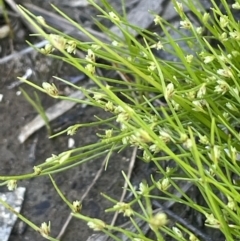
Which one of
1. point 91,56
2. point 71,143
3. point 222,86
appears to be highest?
point 91,56

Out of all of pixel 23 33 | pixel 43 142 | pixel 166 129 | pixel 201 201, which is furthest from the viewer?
pixel 23 33

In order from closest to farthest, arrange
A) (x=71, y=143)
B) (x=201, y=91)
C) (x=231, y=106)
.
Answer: (x=201, y=91) → (x=231, y=106) → (x=71, y=143)

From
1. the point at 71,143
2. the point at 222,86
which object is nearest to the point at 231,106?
the point at 222,86

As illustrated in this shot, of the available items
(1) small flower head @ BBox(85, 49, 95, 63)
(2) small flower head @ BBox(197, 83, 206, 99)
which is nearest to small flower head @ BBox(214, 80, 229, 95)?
(2) small flower head @ BBox(197, 83, 206, 99)

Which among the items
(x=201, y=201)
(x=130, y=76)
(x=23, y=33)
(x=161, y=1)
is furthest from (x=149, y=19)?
(x=201, y=201)

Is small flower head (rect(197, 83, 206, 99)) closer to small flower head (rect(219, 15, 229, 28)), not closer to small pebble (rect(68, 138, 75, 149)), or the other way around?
small flower head (rect(219, 15, 229, 28))

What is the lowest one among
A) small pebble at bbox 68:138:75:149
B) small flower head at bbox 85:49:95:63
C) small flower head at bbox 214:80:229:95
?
small pebble at bbox 68:138:75:149

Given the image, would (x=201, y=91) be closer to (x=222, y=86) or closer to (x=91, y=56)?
(x=222, y=86)

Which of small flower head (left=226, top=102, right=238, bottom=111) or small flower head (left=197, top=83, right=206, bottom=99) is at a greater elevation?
small flower head (left=197, top=83, right=206, bottom=99)

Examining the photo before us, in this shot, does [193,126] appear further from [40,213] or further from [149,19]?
[149,19]

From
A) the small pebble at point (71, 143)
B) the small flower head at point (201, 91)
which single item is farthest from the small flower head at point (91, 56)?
the small pebble at point (71, 143)

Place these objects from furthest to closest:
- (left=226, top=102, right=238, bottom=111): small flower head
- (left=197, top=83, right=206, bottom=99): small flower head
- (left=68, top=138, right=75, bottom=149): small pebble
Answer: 1. (left=68, top=138, right=75, bottom=149): small pebble
2. (left=226, top=102, right=238, bottom=111): small flower head
3. (left=197, top=83, right=206, bottom=99): small flower head
